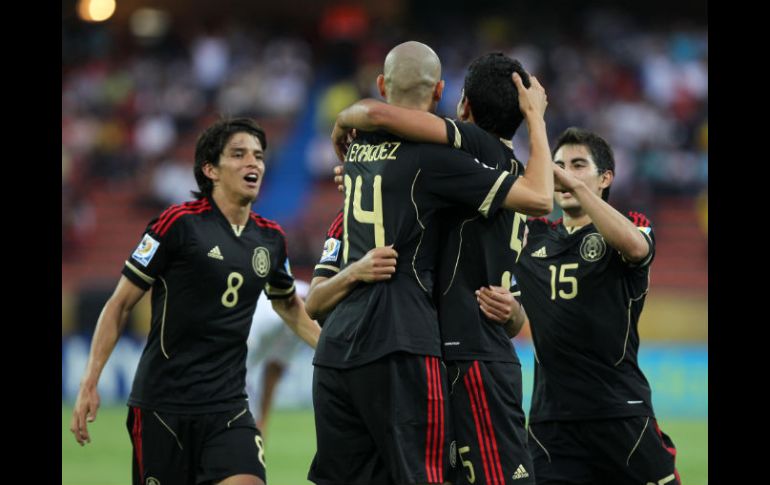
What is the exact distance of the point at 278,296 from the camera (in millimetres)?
6945

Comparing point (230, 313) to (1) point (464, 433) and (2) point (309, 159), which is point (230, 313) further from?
(2) point (309, 159)

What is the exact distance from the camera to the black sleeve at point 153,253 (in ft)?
20.4

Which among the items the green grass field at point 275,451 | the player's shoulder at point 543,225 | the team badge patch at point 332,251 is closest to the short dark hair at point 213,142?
the team badge patch at point 332,251

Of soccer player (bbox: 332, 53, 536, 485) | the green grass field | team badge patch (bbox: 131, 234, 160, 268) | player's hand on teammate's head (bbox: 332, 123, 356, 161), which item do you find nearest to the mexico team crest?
team badge patch (bbox: 131, 234, 160, 268)

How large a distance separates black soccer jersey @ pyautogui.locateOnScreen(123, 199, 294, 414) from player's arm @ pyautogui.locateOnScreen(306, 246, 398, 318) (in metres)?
1.33

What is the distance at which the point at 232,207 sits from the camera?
21.9ft

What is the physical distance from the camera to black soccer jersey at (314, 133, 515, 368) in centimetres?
478

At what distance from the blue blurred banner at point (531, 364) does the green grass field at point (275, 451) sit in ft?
1.27

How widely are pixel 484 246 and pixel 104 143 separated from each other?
796 inches

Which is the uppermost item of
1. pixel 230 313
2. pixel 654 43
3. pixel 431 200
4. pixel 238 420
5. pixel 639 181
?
pixel 654 43

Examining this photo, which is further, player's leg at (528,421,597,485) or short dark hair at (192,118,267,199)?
short dark hair at (192,118,267,199)

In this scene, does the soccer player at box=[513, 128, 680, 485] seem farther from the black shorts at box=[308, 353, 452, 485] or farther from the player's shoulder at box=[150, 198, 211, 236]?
the player's shoulder at box=[150, 198, 211, 236]
